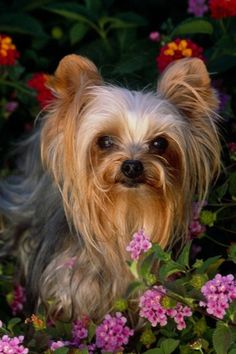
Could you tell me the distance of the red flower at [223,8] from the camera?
185 inches

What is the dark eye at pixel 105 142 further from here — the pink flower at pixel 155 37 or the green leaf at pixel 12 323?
the pink flower at pixel 155 37

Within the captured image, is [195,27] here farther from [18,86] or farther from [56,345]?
[56,345]

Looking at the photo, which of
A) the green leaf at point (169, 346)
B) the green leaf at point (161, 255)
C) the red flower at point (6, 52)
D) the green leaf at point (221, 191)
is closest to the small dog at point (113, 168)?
the green leaf at point (221, 191)

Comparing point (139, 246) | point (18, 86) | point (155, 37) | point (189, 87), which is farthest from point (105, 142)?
point (18, 86)

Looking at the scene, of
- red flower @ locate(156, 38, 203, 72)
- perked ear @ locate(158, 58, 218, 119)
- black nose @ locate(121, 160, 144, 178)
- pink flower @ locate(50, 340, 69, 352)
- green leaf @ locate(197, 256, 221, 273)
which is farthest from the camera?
red flower @ locate(156, 38, 203, 72)

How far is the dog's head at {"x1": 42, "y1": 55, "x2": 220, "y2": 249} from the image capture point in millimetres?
3955

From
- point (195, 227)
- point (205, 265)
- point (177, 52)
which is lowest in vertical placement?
point (195, 227)

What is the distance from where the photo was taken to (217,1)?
4.72 metres

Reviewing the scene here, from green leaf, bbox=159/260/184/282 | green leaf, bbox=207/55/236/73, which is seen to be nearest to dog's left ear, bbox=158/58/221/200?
green leaf, bbox=159/260/184/282

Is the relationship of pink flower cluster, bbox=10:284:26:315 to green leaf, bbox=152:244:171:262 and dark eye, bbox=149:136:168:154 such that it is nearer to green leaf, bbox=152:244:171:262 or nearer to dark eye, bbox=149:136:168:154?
dark eye, bbox=149:136:168:154

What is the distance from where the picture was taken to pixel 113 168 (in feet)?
12.7

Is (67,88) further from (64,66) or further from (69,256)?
(69,256)

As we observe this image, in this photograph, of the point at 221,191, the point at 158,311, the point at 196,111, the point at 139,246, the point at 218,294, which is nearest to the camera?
the point at 218,294

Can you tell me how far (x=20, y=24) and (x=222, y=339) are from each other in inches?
110
